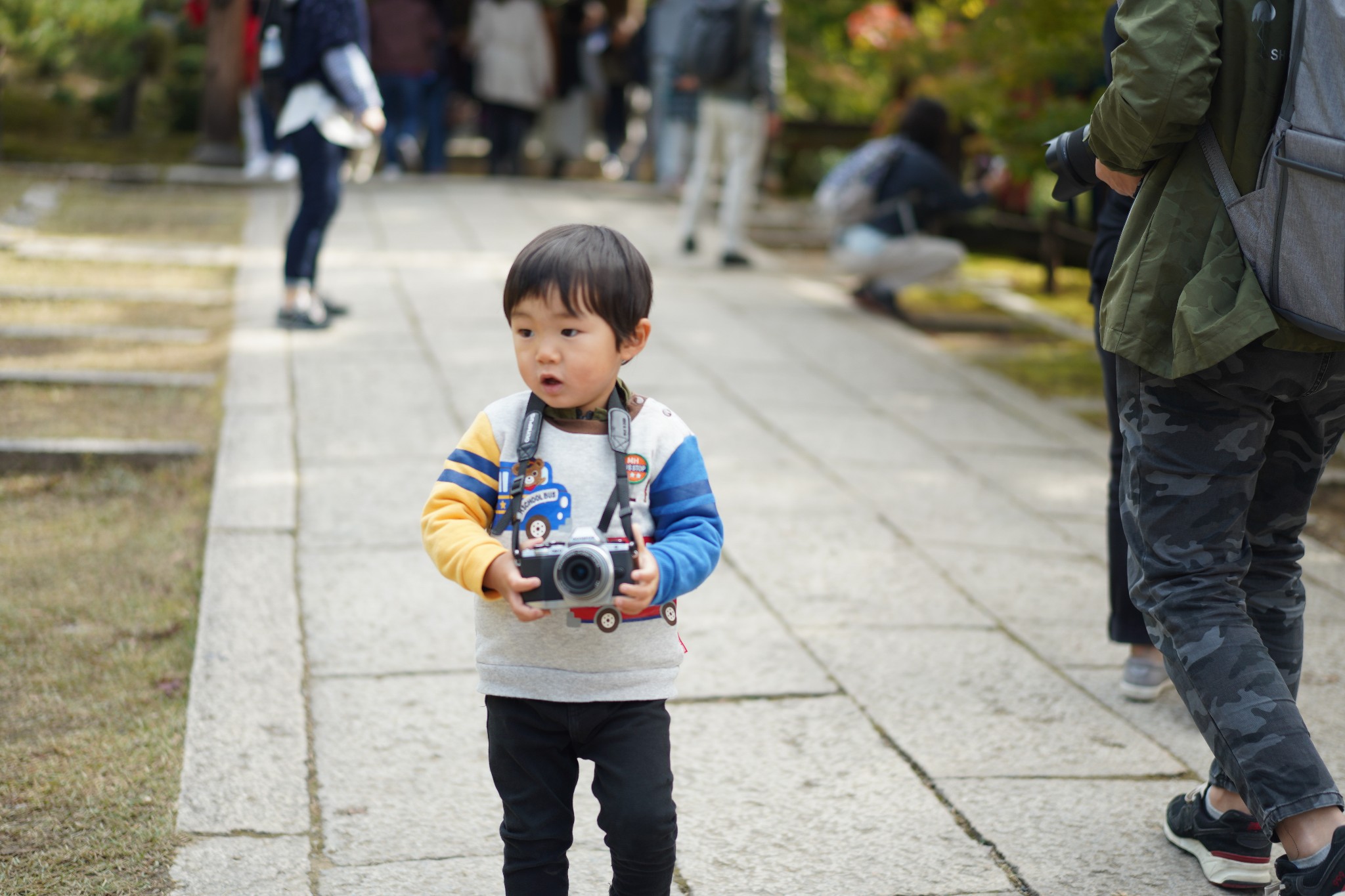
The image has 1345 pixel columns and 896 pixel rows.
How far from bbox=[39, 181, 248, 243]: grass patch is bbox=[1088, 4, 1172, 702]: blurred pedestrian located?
674cm

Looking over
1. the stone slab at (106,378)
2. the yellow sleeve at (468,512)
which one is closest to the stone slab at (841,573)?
the yellow sleeve at (468,512)

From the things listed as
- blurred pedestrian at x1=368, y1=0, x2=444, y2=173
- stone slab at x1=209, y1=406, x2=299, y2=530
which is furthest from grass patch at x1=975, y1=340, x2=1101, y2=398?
blurred pedestrian at x1=368, y1=0, x2=444, y2=173

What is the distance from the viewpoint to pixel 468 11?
13992 mm

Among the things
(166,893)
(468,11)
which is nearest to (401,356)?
(166,893)

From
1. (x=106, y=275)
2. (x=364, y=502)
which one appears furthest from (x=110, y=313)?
(x=364, y=502)

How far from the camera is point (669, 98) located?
1155 cm

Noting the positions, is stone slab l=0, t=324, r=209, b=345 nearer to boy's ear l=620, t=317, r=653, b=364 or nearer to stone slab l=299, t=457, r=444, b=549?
stone slab l=299, t=457, r=444, b=549

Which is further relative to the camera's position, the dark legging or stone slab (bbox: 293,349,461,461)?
the dark legging

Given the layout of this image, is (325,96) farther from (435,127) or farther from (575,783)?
(435,127)

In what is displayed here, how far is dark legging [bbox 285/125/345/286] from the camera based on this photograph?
5809 mm

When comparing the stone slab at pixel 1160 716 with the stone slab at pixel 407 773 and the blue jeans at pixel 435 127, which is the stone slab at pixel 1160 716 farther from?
the blue jeans at pixel 435 127

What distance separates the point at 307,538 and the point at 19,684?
3.43 feet

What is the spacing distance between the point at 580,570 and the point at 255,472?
9.41 feet

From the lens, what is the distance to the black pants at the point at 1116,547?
2.86m
